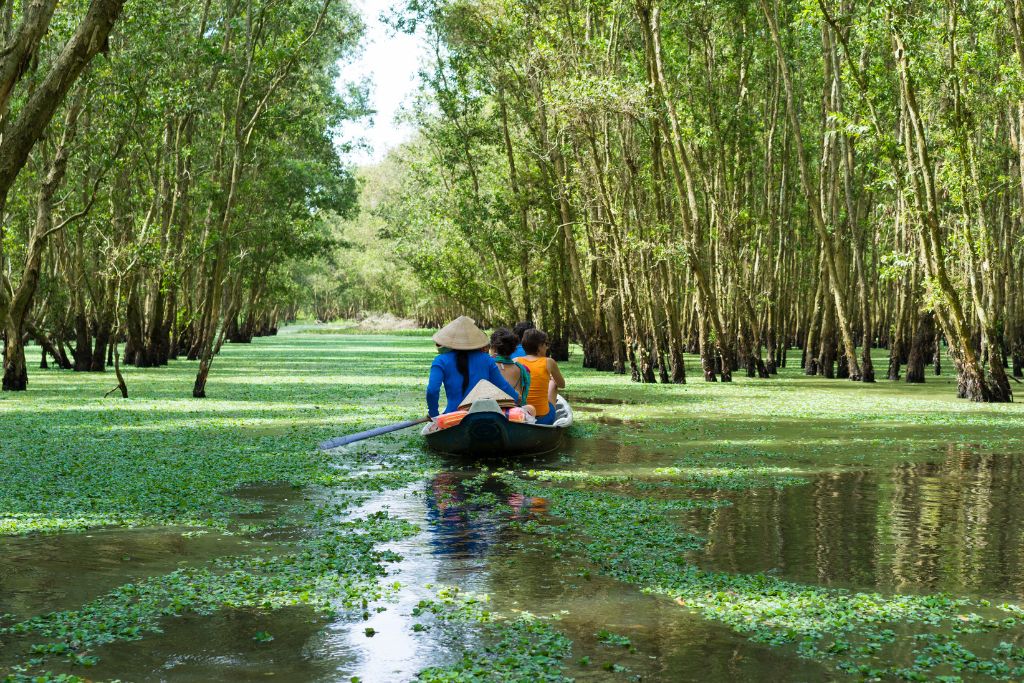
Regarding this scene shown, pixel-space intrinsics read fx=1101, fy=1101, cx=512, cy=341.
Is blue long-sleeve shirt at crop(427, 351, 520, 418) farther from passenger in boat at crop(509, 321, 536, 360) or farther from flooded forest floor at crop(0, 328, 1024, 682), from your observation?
passenger in boat at crop(509, 321, 536, 360)

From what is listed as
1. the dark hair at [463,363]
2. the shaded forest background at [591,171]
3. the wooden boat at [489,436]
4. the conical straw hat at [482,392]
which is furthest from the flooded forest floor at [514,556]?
the shaded forest background at [591,171]

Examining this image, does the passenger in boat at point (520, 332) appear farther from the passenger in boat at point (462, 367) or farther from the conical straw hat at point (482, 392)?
the conical straw hat at point (482, 392)

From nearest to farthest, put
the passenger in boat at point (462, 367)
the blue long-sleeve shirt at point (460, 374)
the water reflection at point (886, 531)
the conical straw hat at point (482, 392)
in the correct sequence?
the water reflection at point (886, 531)
the conical straw hat at point (482, 392)
the passenger in boat at point (462, 367)
the blue long-sleeve shirt at point (460, 374)

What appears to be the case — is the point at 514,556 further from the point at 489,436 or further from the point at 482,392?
the point at 482,392

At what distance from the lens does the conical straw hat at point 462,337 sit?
12.2m

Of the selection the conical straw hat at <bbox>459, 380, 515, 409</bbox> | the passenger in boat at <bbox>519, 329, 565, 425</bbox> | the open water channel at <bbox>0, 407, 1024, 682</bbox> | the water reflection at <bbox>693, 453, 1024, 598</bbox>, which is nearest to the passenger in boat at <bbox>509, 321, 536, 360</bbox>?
the passenger in boat at <bbox>519, 329, 565, 425</bbox>

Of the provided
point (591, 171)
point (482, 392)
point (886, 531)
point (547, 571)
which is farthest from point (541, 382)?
point (591, 171)

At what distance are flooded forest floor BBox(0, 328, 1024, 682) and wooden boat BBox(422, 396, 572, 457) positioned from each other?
0.25 metres

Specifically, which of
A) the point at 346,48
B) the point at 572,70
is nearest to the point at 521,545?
the point at 572,70

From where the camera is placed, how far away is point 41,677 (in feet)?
15.5

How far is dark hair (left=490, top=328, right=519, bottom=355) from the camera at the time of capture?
13.5 metres

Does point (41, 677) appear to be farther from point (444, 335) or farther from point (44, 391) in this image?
point (44, 391)

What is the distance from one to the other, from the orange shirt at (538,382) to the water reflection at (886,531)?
4.01m

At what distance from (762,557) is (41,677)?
444 centimetres
